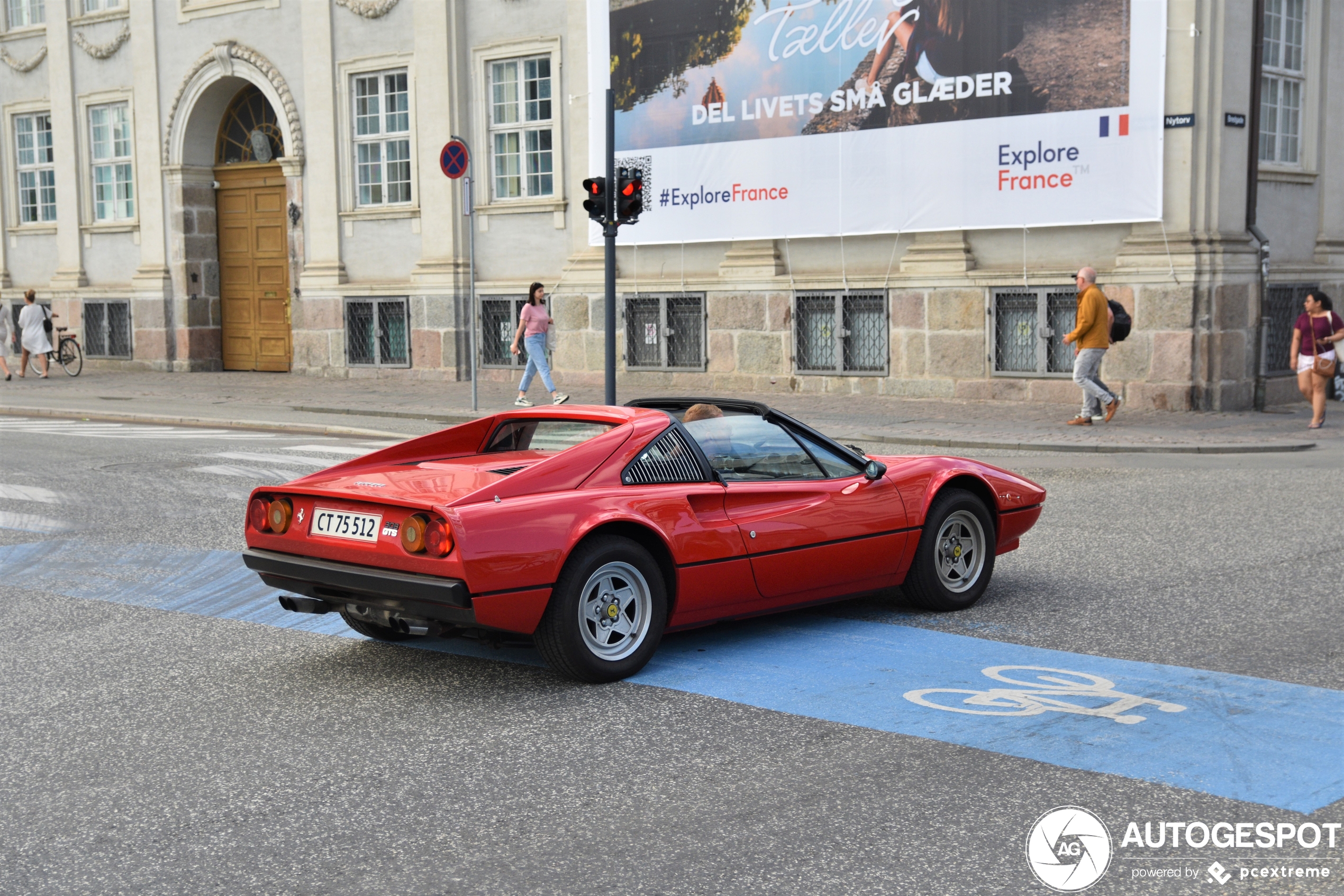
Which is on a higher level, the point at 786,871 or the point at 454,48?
the point at 454,48

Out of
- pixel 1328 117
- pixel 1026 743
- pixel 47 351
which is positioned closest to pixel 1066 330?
pixel 1328 117

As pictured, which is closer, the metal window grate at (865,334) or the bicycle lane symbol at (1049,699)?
the bicycle lane symbol at (1049,699)

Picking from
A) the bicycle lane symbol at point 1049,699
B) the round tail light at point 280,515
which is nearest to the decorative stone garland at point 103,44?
the round tail light at point 280,515

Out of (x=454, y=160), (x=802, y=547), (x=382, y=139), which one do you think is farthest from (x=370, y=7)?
(x=802, y=547)

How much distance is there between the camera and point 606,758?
4996mm

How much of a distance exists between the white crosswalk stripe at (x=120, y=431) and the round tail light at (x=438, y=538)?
1129 cm

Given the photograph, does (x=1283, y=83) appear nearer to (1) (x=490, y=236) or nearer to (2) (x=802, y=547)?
(1) (x=490, y=236)

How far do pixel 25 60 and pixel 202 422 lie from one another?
17.4 metres

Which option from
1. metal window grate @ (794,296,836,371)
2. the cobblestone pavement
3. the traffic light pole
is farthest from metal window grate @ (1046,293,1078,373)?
the traffic light pole

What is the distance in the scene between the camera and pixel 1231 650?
21.0 ft

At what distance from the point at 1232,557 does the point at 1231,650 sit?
8.16ft

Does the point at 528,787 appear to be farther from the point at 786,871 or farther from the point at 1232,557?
the point at 1232,557

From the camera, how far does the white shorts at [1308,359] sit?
16.6m

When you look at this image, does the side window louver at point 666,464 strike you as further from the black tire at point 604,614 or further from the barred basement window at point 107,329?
the barred basement window at point 107,329
